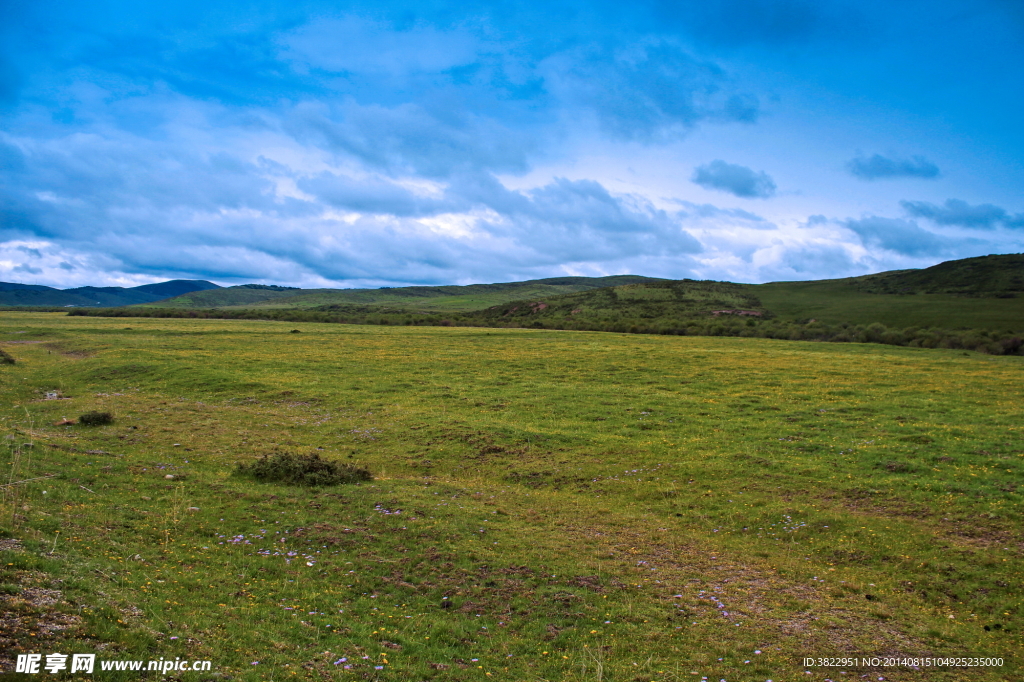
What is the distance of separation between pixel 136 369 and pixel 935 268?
180363mm

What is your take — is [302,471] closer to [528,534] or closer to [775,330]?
[528,534]

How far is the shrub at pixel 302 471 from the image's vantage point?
55.1 feet

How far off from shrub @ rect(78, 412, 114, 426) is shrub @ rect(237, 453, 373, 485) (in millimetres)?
10308

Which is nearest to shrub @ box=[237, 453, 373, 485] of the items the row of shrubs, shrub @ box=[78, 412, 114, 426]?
shrub @ box=[78, 412, 114, 426]

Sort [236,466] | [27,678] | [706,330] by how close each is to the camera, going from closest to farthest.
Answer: [27,678] < [236,466] < [706,330]

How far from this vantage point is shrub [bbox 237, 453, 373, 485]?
55.1 ft

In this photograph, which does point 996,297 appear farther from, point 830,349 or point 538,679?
point 538,679

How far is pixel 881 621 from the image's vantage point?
9969 millimetres

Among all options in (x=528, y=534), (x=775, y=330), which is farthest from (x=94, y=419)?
(x=775, y=330)

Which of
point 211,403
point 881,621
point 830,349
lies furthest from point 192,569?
point 830,349

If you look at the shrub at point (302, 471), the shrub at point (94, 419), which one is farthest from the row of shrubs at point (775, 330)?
the shrub at point (94, 419)

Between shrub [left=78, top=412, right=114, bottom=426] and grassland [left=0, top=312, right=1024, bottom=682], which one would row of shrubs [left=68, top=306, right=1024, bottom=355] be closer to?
grassland [left=0, top=312, right=1024, bottom=682]

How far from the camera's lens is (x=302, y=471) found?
17.1 m

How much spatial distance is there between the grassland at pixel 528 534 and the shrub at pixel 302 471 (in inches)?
28.9
